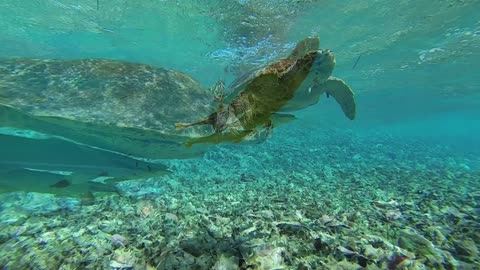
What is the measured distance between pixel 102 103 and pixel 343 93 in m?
5.05

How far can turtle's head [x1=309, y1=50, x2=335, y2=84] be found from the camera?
2.38 meters

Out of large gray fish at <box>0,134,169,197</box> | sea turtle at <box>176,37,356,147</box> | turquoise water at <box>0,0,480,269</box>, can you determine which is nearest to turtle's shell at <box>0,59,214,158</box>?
turquoise water at <box>0,0,480,269</box>

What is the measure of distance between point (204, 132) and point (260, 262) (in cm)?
352

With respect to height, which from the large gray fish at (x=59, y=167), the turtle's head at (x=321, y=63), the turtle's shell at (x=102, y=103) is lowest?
the large gray fish at (x=59, y=167)

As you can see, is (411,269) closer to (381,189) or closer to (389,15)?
(381,189)

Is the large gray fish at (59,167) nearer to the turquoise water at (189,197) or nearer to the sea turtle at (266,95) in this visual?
the turquoise water at (189,197)

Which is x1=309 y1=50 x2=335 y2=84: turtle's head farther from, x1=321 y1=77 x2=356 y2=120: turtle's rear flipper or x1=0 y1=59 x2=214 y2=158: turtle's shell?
x1=0 y1=59 x2=214 y2=158: turtle's shell

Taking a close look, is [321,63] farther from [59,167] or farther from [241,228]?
[59,167]

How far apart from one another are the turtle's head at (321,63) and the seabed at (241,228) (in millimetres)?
1869

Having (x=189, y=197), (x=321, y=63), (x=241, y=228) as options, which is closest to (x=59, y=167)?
(x=189, y=197)

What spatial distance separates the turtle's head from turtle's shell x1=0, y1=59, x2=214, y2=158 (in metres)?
3.47

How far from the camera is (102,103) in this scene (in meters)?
5.41

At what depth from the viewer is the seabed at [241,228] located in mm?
2732

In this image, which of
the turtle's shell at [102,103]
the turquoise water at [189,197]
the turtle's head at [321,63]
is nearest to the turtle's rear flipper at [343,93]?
the turquoise water at [189,197]
